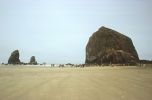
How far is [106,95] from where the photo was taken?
7.32 m

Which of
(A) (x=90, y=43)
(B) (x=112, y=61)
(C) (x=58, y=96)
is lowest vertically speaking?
(C) (x=58, y=96)

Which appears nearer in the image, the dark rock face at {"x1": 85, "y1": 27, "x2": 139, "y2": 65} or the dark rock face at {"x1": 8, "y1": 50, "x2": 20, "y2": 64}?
the dark rock face at {"x1": 85, "y1": 27, "x2": 139, "y2": 65}

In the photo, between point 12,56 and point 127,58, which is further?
point 12,56

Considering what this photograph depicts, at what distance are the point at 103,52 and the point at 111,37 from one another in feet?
23.3

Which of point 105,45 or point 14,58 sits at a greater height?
point 105,45

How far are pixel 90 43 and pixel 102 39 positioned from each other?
607 cm

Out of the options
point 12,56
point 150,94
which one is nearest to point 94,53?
point 12,56

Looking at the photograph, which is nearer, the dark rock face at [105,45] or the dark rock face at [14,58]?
the dark rock face at [105,45]

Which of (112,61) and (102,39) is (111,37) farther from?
(112,61)

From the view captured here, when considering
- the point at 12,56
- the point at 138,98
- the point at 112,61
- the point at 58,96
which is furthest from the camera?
the point at 12,56

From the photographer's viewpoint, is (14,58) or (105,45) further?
(14,58)

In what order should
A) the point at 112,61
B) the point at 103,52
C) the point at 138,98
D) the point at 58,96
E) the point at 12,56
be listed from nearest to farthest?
the point at 138,98
the point at 58,96
the point at 112,61
the point at 103,52
the point at 12,56

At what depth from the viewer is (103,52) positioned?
77.6 metres

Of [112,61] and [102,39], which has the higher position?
[102,39]
